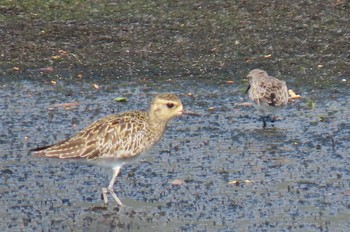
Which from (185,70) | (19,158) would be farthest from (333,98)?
(19,158)

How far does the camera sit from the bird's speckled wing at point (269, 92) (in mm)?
13498

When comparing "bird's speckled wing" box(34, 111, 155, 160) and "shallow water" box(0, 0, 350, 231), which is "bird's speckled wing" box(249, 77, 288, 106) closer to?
"shallow water" box(0, 0, 350, 231)

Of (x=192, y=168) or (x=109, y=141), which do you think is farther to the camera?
(x=192, y=168)

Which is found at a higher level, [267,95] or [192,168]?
[267,95]

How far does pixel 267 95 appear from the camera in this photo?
13586 mm

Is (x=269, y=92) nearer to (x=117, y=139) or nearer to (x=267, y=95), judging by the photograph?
(x=267, y=95)

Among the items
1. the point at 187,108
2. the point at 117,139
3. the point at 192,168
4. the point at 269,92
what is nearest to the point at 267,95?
the point at 269,92

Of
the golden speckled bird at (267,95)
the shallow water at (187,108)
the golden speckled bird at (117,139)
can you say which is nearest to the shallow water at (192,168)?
the shallow water at (187,108)

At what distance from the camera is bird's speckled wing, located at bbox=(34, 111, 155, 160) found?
10570 mm

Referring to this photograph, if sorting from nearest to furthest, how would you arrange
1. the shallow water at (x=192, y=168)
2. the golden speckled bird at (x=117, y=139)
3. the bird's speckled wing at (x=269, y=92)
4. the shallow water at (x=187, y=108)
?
the shallow water at (x=192, y=168) < the shallow water at (x=187, y=108) < the golden speckled bird at (x=117, y=139) < the bird's speckled wing at (x=269, y=92)

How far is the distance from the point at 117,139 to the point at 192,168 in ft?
3.75

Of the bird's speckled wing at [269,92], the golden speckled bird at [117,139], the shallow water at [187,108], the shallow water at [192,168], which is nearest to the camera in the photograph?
the shallow water at [192,168]

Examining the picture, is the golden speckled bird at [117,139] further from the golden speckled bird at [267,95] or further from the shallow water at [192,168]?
the golden speckled bird at [267,95]

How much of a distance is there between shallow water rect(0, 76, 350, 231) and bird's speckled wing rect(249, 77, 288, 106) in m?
0.31
